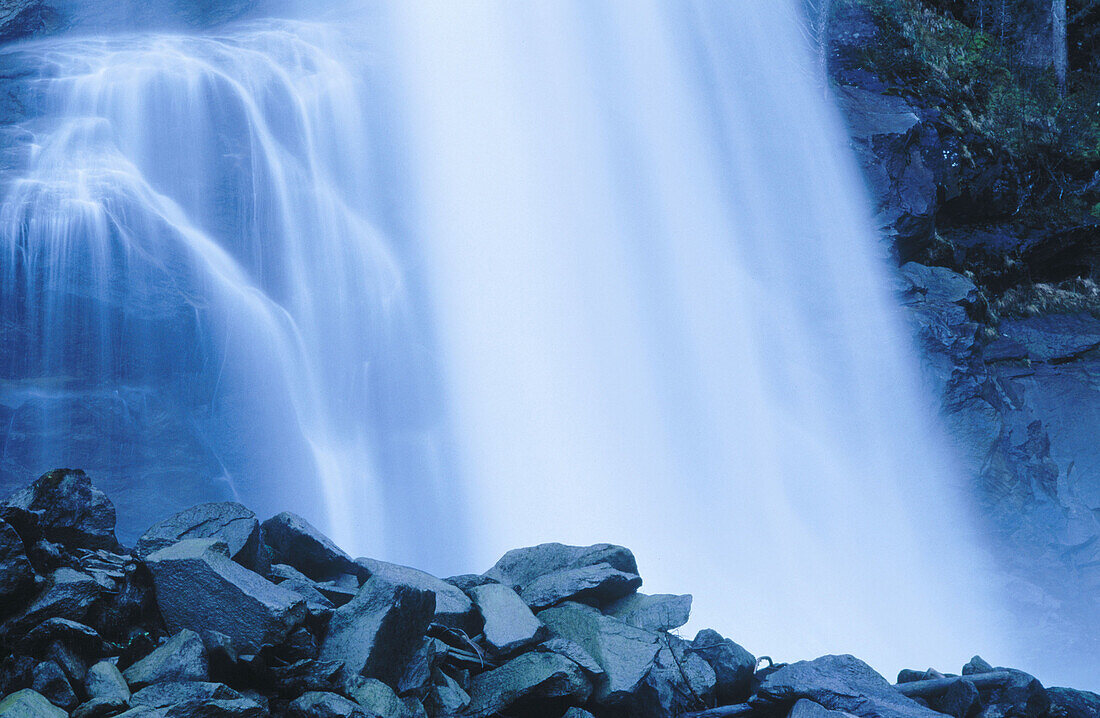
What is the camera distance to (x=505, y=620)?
4.68 m

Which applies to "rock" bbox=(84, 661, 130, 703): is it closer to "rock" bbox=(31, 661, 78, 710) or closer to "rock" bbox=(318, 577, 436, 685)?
"rock" bbox=(31, 661, 78, 710)

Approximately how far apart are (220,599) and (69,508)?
106 centimetres

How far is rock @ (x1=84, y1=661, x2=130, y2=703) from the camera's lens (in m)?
3.31

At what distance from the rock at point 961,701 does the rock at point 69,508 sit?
4990 millimetres

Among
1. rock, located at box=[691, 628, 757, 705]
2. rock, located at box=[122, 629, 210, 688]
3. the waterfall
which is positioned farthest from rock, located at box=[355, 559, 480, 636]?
the waterfall

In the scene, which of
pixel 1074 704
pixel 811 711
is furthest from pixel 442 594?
pixel 1074 704

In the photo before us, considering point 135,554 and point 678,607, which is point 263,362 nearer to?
point 135,554

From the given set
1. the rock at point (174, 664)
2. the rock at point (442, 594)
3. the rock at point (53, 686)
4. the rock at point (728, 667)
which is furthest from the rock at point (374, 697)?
the rock at point (728, 667)

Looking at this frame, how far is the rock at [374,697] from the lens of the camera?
3.56 metres

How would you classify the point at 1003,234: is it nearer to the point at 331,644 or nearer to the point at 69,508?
the point at 331,644

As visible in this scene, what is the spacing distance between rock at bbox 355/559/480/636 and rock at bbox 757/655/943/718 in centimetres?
173

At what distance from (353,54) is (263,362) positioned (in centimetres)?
620

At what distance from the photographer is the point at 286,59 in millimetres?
12141

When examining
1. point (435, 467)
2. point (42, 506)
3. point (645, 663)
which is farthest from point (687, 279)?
point (42, 506)
